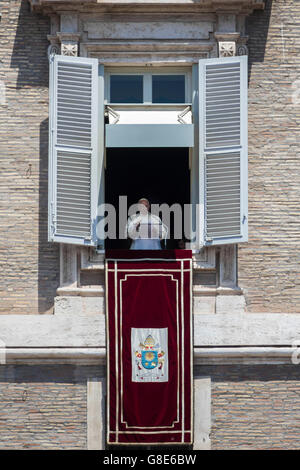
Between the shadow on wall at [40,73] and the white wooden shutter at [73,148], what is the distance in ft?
1.13

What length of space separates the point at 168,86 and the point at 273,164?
1.65 meters

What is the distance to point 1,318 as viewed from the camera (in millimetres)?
12758

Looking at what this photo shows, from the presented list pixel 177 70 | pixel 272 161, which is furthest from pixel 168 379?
pixel 177 70

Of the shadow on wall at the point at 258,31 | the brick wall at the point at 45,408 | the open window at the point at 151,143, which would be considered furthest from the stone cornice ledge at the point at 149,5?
the brick wall at the point at 45,408

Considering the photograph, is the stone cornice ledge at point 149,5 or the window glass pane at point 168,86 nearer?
the stone cornice ledge at point 149,5

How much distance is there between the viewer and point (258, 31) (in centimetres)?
1342

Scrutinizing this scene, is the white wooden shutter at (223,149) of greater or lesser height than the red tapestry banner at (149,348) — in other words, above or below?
above

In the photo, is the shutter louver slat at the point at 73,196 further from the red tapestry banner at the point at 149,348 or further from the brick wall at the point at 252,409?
the brick wall at the point at 252,409

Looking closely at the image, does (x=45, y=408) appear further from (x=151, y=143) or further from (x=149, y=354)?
(x=151, y=143)

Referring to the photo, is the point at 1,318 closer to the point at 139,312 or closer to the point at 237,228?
the point at 139,312

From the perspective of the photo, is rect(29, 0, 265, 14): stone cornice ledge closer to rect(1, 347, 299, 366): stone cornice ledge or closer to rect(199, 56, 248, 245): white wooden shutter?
rect(199, 56, 248, 245): white wooden shutter

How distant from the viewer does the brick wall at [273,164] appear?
13.0 metres

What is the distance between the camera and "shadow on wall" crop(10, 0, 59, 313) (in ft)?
42.7
